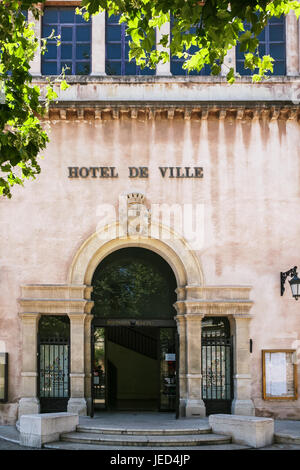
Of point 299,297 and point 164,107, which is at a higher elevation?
point 164,107

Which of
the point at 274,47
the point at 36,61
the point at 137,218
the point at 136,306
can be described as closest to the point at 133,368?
A: the point at 136,306

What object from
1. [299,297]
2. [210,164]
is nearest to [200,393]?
[299,297]

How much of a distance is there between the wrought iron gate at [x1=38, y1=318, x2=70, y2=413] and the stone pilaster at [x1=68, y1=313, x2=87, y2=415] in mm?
452

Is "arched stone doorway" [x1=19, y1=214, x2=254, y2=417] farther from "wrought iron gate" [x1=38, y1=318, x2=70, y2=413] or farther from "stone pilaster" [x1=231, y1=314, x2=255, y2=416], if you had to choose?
"wrought iron gate" [x1=38, y1=318, x2=70, y2=413]

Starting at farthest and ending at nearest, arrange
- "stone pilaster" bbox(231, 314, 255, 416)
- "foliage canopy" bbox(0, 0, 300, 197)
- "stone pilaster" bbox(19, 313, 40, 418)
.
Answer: "stone pilaster" bbox(231, 314, 255, 416) → "stone pilaster" bbox(19, 313, 40, 418) → "foliage canopy" bbox(0, 0, 300, 197)

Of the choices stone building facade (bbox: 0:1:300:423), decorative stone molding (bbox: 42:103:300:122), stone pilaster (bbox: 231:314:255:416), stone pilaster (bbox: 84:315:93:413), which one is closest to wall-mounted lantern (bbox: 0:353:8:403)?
stone building facade (bbox: 0:1:300:423)

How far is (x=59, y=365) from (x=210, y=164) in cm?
632

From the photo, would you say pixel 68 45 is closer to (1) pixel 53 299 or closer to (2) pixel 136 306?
(1) pixel 53 299

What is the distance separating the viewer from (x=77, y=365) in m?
16.3

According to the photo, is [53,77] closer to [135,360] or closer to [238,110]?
[238,110]

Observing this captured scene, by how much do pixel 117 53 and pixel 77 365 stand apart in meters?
8.15

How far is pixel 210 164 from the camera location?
17203 millimetres

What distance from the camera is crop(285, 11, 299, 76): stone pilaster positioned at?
17.6 m

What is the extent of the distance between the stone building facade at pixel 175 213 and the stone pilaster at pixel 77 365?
1.0 inches
